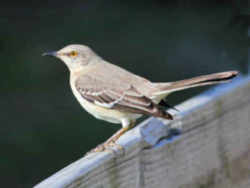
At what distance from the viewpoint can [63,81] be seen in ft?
31.2

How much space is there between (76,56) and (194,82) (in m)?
1.73

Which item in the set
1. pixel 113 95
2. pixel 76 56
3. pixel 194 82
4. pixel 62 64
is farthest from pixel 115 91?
pixel 62 64

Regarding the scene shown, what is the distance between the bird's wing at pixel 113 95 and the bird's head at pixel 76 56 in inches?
10.1

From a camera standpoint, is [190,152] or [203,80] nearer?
[190,152]

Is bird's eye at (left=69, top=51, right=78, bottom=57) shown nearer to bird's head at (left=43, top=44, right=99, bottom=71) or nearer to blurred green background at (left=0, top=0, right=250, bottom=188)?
bird's head at (left=43, top=44, right=99, bottom=71)

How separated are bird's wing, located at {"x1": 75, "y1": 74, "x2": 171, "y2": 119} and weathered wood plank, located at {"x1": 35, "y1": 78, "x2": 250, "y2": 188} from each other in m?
0.57

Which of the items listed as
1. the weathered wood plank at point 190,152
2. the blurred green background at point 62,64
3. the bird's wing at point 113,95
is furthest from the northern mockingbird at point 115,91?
the blurred green background at point 62,64

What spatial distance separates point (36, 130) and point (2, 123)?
18.0 inches

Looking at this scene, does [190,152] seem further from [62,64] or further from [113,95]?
[62,64]

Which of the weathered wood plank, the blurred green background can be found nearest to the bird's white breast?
the weathered wood plank

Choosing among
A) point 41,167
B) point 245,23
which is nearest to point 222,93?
point 245,23

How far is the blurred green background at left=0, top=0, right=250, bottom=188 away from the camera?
324 inches

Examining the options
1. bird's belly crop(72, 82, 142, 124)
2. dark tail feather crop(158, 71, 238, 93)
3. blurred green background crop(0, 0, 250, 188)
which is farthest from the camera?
blurred green background crop(0, 0, 250, 188)

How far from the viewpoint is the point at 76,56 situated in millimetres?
5984
